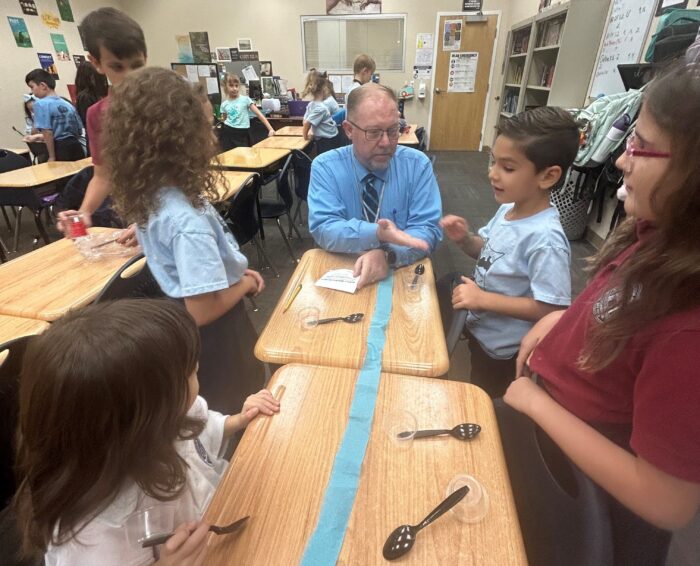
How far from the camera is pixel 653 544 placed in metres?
0.59

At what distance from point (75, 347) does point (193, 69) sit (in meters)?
6.23

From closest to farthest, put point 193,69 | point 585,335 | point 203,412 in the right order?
point 585,335 → point 203,412 → point 193,69

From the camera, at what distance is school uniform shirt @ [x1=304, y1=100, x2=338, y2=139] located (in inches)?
179

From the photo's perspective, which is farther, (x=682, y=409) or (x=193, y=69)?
(x=193, y=69)

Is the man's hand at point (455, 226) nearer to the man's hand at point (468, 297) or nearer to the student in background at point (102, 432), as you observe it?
the man's hand at point (468, 297)

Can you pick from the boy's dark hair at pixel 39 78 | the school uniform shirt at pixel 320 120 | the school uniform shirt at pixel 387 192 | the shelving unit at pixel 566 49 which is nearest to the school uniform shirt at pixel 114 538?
the school uniform shirt at pixel 387 192

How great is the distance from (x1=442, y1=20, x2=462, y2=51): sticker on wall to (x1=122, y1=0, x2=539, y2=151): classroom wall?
0.77 ft

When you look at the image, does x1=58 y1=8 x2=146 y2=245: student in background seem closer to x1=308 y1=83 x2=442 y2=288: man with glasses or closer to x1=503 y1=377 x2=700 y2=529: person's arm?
x1=308 y1=83 x2=442 y2=288: man with glasses

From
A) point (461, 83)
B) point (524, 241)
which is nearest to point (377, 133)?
point (524, 241)

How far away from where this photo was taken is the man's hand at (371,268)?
1274 mm

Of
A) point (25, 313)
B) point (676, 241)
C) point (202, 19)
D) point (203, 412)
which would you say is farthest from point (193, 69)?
point (676, 241)

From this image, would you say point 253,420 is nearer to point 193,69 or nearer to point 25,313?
point 25,313

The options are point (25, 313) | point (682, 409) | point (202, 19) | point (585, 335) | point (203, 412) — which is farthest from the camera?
point (202, 19)

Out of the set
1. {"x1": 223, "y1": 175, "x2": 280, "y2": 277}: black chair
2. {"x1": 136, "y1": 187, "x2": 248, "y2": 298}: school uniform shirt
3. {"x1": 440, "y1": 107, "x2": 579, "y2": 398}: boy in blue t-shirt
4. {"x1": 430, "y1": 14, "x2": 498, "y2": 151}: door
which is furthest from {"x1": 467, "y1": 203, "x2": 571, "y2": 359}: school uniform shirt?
{"x1": 430, "y1": 14, "x2": 498, "y2": 151}: door
